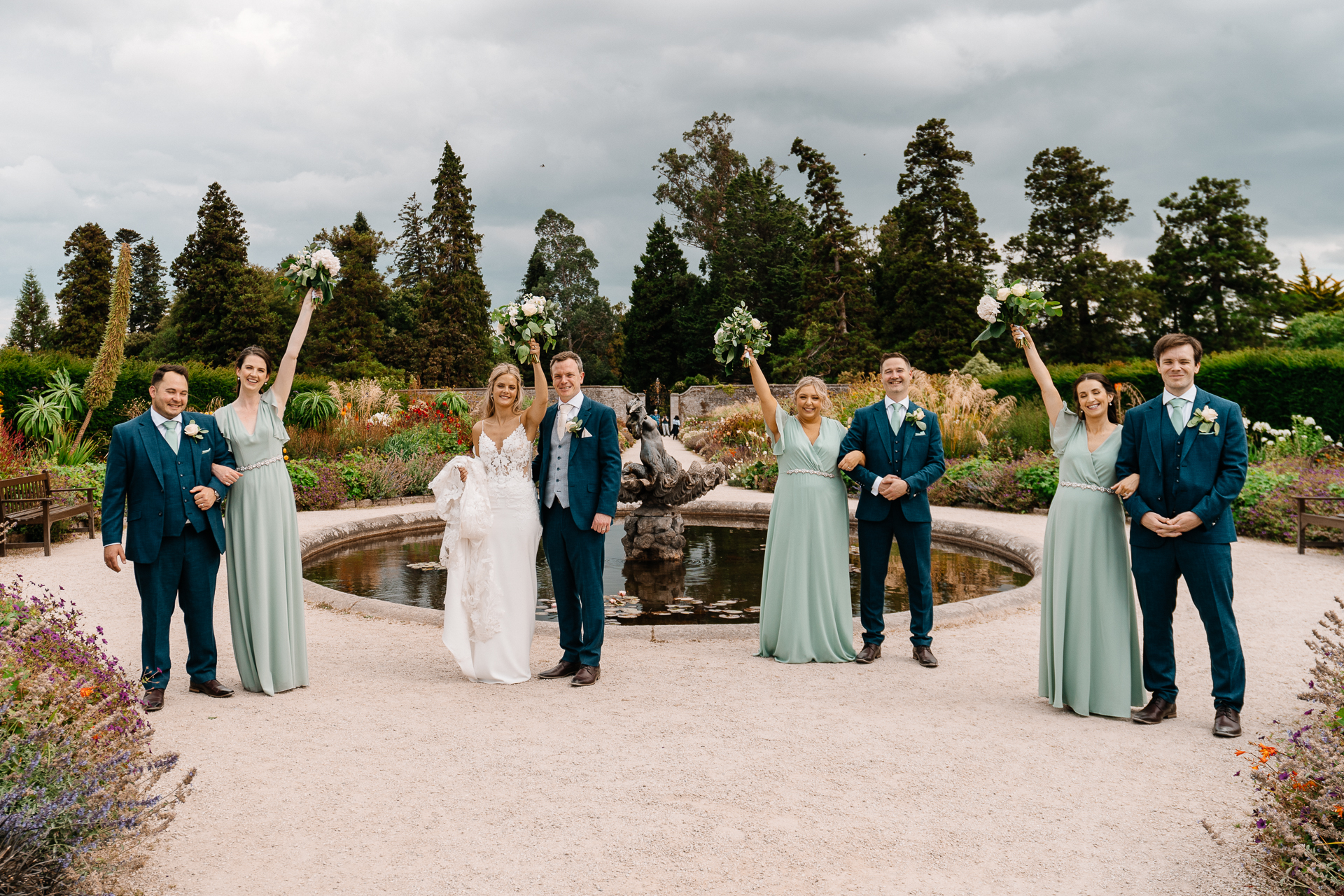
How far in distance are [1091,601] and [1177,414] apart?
1.01 metres

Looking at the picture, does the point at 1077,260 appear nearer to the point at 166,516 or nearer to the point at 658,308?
the point at 658,308

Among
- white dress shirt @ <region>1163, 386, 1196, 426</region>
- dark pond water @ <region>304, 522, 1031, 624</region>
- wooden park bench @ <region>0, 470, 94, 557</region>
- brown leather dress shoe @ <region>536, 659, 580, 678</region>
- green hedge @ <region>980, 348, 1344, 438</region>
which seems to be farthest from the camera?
green hedge @ <region>980, 348, 1344, 438</region>

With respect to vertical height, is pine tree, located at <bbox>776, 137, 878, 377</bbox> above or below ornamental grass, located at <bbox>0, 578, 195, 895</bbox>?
above

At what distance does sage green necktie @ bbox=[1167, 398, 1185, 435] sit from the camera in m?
4.25

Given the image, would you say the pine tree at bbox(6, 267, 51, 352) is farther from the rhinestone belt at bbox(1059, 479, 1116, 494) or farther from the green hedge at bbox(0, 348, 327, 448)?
the rhinestone belt at bbox(1059, 479, 1116, 494)

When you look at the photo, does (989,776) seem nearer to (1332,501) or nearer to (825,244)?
(1332,501)

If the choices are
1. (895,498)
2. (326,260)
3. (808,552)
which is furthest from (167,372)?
(895,498)

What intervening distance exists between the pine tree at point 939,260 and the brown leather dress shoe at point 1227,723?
1174 inches

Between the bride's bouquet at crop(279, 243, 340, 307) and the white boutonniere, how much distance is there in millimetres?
4576

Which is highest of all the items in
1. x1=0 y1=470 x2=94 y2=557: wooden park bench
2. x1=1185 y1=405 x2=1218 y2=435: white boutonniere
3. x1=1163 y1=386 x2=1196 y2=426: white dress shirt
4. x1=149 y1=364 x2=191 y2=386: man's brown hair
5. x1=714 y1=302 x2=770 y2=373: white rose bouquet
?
x1=714 y1=302 x2=770 y2=373: white rose bouquet

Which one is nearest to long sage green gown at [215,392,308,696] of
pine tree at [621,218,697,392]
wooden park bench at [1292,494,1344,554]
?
wooden park bench at [1292,494,1344,554]

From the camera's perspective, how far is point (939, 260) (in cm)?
3412

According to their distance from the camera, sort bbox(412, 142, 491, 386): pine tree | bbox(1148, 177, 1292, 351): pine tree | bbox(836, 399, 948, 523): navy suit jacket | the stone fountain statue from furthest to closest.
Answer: bbox(412, 142, 491, 386): pine tree < bbox(1148, 177, 1292, 351): pine tree < the stone fountain statue < bbox(836, 399, 948, 523): navy suit jacket

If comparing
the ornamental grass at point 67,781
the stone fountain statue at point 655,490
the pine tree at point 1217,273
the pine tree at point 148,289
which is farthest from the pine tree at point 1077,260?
the pine tree at point 148,289
